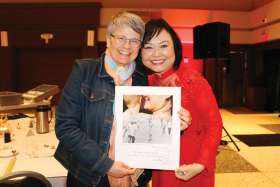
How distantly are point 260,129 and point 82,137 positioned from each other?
5.87m

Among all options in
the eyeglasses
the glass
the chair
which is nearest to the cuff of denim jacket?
the chair

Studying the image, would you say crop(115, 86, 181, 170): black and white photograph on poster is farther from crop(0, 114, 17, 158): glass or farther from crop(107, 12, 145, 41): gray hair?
crop(0, 114, 17, 158): glass

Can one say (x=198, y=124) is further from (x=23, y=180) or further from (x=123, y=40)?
(x=23, y=180)

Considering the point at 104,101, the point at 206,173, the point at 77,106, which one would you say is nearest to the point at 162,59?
the point at 104,101

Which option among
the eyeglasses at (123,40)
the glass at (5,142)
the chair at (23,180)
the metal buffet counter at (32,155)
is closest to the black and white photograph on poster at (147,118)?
the eyeglasses at (123,40)

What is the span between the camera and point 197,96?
1.33m

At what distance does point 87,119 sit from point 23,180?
0.33 metres

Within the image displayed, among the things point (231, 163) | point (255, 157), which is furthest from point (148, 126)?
point (255, 157)

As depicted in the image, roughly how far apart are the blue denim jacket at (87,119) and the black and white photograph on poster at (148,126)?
0.18 ft

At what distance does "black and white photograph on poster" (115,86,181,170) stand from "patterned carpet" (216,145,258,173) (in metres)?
3.06

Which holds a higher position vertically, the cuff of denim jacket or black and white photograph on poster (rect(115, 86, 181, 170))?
black and white photograph on poster (rect(115, 86, 181, 170))

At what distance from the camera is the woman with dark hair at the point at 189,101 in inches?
51.9

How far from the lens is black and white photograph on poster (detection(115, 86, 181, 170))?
1256 millimetres

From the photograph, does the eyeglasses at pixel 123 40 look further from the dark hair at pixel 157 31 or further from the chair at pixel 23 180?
the chair at pixel 23 180
